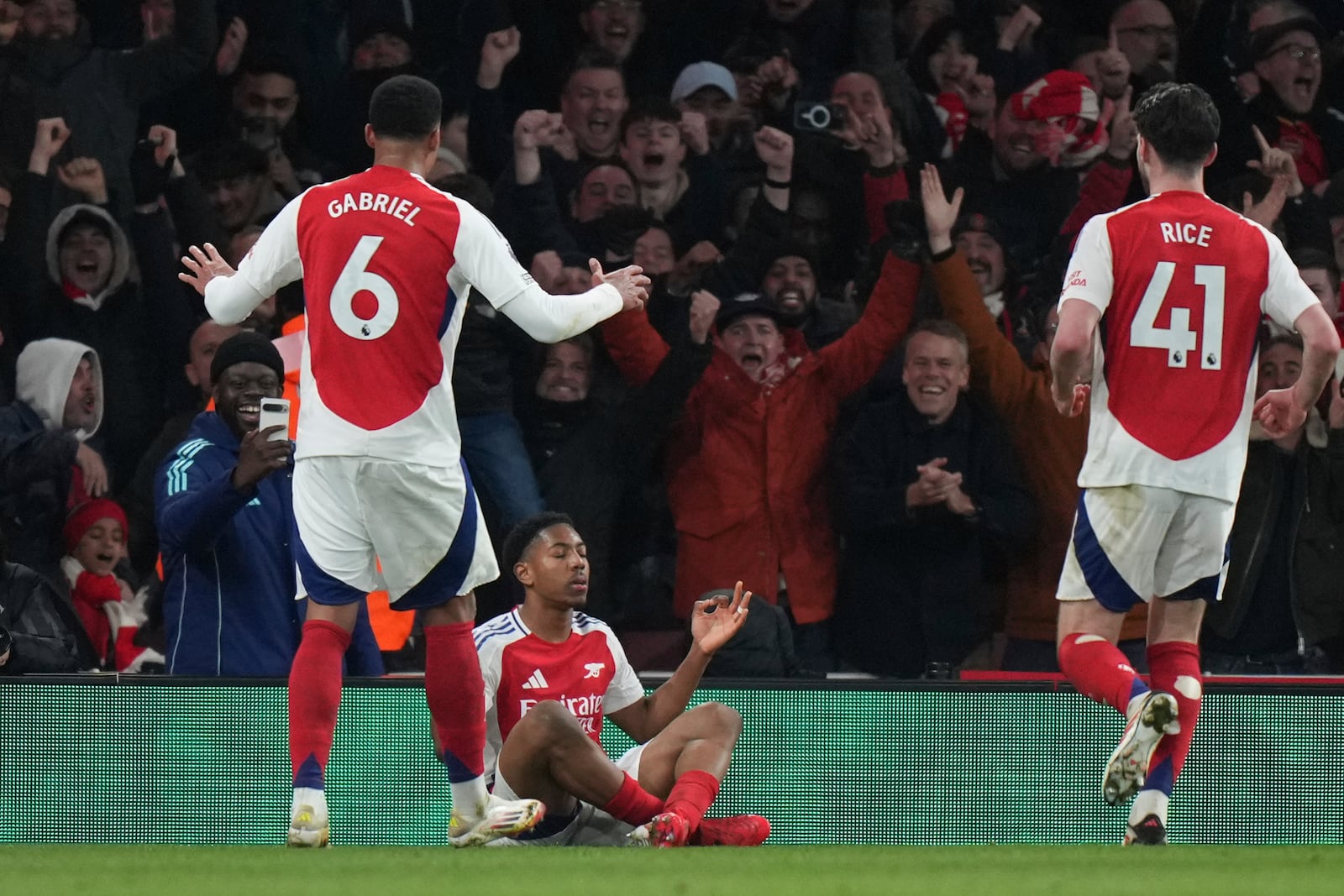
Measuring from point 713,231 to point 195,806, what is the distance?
3857 millimetres

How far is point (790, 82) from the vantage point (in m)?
9.33

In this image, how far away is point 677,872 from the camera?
4.37 m

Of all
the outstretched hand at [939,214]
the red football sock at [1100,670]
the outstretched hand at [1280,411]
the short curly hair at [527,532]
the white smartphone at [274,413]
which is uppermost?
the outstretched hand at [939,214]

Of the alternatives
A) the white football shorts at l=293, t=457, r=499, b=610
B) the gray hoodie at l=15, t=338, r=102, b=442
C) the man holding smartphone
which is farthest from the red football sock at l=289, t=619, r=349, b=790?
the gray hoodie at l=15, t=338, r=102, b=442

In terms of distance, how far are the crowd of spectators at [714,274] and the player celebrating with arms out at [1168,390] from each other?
220 cm

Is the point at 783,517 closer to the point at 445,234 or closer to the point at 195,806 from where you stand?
the point at 195,806

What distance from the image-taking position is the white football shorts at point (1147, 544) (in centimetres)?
526

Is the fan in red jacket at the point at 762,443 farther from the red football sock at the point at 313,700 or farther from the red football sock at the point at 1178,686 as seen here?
the red football sock at the point at 313,700

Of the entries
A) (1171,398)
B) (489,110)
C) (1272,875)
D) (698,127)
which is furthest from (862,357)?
(1272,875)

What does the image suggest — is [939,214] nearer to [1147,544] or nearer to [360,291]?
[1147,544]

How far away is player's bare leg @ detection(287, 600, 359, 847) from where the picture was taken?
4871mm

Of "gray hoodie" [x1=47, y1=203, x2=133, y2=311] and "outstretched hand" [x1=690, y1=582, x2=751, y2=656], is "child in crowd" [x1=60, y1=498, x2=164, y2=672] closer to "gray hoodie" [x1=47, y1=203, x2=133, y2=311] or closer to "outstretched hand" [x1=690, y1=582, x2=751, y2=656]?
"gray hoodie" [x1=47, y1=203, x2=133, y2=311]

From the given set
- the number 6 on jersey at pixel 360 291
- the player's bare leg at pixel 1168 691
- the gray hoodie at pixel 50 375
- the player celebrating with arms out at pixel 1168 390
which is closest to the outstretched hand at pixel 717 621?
the player celebrating with arms out at pixel 1168 390

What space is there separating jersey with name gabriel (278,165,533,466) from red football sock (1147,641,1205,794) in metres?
1.99
